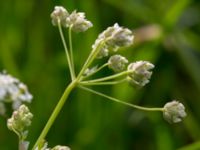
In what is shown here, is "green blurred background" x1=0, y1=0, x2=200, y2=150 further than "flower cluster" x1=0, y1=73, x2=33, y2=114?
Yes

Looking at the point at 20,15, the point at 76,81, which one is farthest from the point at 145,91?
the point at 76,81

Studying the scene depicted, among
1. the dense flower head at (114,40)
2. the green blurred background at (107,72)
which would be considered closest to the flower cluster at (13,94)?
the dense flower head at (114,40)

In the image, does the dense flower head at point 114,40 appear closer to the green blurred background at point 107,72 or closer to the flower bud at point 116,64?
the flower bud at point 116,64

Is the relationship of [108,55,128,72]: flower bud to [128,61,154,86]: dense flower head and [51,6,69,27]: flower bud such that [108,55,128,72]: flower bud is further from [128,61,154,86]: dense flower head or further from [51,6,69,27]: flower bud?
[51,6,69,27]: flower bud

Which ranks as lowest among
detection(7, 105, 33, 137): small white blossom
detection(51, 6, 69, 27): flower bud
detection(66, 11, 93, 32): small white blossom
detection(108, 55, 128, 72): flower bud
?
detection(7, 105, 33, 137): small white blossom

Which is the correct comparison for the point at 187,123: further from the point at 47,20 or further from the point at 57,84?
the point at 47,20

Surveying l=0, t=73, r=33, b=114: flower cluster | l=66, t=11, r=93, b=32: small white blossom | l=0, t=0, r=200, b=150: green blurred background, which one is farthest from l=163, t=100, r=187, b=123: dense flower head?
l=0, t=0, r=200, b=150: green blurred background

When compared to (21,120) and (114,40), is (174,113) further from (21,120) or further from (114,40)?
(21,120)
